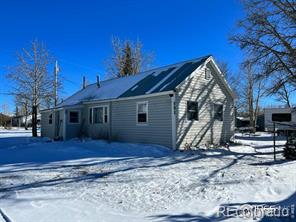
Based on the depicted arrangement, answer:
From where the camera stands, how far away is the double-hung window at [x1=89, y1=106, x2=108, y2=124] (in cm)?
1897

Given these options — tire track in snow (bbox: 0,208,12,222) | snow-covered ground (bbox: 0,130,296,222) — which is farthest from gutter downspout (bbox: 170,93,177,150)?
tire track in snow (bbox: 0,208,12,222)

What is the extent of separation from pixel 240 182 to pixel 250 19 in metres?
12.4

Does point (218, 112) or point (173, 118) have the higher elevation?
point (218, 112)

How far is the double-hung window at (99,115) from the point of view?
19.0m

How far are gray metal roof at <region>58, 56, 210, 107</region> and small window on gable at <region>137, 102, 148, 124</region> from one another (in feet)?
2.11

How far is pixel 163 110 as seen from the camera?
15.1 meters

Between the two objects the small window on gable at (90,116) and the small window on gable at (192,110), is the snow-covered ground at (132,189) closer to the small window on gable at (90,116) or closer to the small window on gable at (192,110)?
the small window on gable at (192,110)

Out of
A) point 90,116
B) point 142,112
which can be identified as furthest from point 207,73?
point 90,116

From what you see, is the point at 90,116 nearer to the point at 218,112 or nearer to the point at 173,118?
the point at 173,118

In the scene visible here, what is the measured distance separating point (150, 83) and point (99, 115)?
4500 millimetres

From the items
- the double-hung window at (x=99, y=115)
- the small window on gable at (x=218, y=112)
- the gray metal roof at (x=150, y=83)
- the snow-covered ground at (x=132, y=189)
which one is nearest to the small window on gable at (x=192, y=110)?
the gray metal roof at (x=150, y=83)

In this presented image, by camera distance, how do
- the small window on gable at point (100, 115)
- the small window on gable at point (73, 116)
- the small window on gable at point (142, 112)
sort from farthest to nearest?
the small window on gable at point (73, 116)
the small window on gable at point (100, 115)
the small window on gable at point (142, 112)

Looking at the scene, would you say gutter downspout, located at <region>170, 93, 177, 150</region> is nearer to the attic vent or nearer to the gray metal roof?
the gray metal roof

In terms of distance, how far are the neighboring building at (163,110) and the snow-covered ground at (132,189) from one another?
14.6ft
